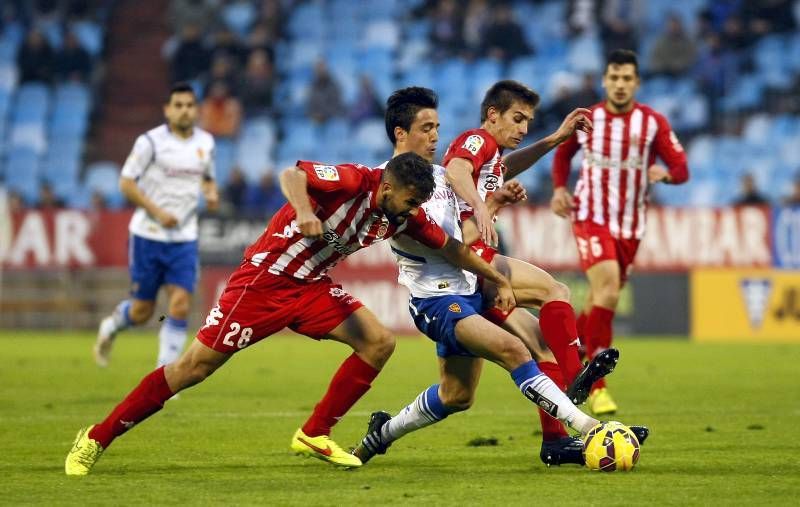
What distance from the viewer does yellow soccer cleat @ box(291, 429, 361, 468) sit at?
7199 mm

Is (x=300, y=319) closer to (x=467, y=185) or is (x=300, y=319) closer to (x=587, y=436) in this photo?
(x=467, y=185)

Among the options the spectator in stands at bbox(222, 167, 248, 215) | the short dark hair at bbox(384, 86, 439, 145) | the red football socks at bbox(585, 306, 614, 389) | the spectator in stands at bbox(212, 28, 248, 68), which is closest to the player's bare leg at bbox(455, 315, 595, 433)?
the short dark hair at bbox(384, 86, 439, 145)

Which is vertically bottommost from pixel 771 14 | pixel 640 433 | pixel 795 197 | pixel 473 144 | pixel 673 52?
pixel 640 433

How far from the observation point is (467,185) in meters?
7.12

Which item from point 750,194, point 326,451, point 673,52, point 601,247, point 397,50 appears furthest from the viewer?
point 397,50

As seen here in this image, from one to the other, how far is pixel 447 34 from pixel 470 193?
1889 cm

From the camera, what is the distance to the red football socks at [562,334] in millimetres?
7379

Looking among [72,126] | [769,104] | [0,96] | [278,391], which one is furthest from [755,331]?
[0,96]

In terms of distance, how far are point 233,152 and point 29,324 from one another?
4986mm

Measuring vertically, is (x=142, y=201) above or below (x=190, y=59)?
below

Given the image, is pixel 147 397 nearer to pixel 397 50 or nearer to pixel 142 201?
pixel 142 201

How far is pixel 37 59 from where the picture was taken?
25.7m

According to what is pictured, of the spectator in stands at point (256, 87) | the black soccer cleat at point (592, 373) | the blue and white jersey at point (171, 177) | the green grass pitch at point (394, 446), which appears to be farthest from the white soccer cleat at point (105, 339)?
the spectator in stands at point (256, 87)

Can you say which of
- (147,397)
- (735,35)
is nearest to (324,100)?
(735,35)
